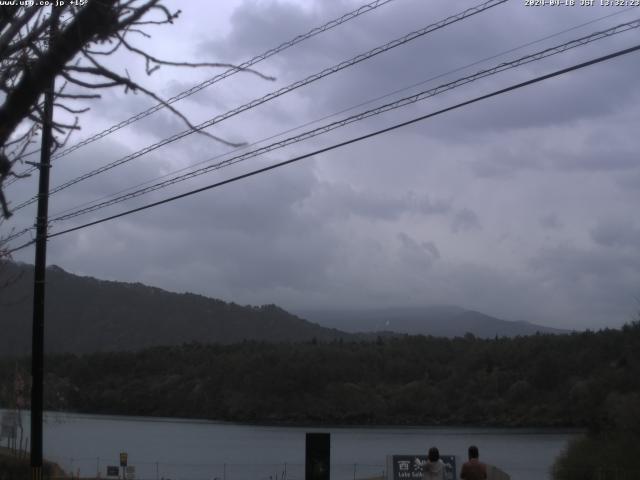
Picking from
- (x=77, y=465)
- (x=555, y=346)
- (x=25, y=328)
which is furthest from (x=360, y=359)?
(x=77, y=465)

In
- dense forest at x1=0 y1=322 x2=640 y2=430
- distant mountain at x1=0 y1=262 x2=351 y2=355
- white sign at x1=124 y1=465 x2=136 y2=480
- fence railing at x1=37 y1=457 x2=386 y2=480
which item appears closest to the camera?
white sign at x1=124 y1=465 x2=136 y2=480

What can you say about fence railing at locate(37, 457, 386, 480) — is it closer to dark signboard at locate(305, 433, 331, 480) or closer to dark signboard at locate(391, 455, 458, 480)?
dark signboard at locate(391, 455, 458, 480)

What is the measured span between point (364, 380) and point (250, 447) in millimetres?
16955

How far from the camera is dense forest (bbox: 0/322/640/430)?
55656 millimetres

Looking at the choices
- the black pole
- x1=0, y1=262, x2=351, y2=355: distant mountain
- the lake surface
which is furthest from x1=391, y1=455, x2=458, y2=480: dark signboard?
x1=0, y1=262, x2=351, y2=355: distant mountain

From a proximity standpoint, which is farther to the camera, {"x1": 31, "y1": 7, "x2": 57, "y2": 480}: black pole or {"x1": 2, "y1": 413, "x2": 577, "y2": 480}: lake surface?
{"x1": 2, "y1": 413, "x2": 577, "y2": 480}: lake surface

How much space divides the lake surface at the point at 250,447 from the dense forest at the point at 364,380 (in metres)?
2.39

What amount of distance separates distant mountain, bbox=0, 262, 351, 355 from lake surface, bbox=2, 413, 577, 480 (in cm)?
2750

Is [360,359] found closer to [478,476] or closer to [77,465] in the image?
[77,465]

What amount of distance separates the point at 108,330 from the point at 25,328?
31983mm

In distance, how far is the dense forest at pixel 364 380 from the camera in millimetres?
55656

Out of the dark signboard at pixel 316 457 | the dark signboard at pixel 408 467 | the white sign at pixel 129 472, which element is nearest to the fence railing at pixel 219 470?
the white sign at pixel 129 472

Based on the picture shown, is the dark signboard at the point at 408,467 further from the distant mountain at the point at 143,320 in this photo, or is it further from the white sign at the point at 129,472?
the distant mountain at the point at 143,320

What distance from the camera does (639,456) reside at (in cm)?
3119
